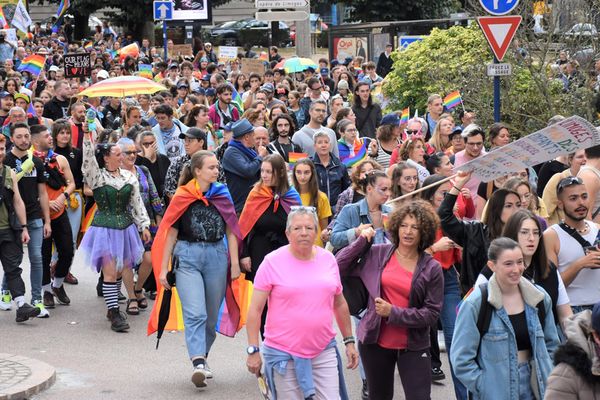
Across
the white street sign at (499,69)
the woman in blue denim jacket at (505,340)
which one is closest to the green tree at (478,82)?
the white street sign at (499,69)

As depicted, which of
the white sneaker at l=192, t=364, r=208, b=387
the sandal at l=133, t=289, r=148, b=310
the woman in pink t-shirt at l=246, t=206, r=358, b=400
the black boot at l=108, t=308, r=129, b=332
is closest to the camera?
the woman in pink t-shirt at l=246, t=206, r=358, b=400

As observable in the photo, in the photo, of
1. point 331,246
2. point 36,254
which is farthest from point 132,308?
point 331,246

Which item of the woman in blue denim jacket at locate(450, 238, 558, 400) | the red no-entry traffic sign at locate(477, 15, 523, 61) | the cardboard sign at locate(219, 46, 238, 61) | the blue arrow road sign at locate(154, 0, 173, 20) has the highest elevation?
the blue arrow road sign at locate(154, 0, 173, 20)

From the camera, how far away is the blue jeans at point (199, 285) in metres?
9.09

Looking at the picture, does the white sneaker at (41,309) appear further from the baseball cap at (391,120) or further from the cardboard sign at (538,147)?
the cardboard sign at (538,147)

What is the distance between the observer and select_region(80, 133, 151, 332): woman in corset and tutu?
11.1 metres

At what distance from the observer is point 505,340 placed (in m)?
6.49

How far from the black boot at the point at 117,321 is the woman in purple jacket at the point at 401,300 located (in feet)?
13.2

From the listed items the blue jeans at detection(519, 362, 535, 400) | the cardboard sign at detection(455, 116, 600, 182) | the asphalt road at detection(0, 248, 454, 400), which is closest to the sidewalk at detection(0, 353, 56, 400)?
the asphalt road at detection(0, 248, 454, 400)

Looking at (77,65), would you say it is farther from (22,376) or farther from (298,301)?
(298,301)

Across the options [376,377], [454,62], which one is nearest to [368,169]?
[376,377]

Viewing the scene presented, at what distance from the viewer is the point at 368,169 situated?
967 cm

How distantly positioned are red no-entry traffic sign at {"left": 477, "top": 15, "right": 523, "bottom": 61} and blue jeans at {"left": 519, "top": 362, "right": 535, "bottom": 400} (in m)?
6.55

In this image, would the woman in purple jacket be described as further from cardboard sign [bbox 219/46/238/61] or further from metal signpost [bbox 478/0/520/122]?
cardboard sign [bbox 219/46/238/61]
